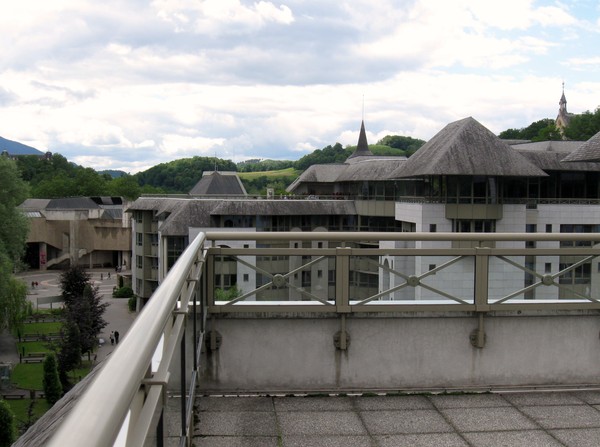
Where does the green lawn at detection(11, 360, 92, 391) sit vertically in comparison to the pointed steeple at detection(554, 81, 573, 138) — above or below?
below

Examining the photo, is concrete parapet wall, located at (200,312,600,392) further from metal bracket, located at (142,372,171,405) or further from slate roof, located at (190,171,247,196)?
slate roof, located at (190,171,247,196)

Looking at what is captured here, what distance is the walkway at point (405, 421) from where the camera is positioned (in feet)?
15.5

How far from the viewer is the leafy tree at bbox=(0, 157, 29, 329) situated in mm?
43562

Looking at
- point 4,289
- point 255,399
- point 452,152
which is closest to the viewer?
point 255,399

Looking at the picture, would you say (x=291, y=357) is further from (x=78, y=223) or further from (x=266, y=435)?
(x=78, y=223)

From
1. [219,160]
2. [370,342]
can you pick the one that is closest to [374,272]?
[370,342]

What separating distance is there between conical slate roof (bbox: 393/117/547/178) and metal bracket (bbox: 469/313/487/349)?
2888cm

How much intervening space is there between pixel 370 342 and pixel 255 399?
109 cm

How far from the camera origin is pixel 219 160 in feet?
601

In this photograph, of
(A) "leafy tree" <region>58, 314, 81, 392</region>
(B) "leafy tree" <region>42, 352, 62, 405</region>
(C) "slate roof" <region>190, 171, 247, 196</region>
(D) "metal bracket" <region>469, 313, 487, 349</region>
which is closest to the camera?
(D) "metal bracket" <region>469, 313, 487, 349</region>

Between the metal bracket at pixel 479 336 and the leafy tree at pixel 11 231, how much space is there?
134ft

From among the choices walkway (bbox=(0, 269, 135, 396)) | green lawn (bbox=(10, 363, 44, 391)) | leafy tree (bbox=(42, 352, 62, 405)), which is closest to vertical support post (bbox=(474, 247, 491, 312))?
walkway (bbox=(0, 269, 135, 396))

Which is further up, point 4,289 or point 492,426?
point 492,426

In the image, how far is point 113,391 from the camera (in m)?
1.38
